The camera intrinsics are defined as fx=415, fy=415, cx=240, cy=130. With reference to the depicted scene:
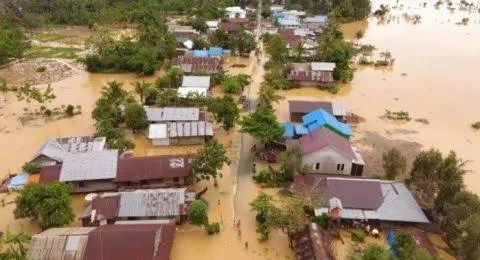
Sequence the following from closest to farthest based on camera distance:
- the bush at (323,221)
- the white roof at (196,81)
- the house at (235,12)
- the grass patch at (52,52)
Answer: the bush at (323,221) < the white roof at (196,81) < the grass patch at (52,52) < the house at (235,12)

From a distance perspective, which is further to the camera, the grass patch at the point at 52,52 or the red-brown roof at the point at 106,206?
the grass patch at the point at 52,52

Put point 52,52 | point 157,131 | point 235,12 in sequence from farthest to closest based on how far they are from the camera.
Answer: point 235,12 → point 52,52 → point 157,131

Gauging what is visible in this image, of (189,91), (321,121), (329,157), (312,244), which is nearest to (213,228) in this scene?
(312,244)

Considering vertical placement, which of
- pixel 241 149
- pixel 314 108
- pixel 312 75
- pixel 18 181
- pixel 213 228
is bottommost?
pixel 213 228

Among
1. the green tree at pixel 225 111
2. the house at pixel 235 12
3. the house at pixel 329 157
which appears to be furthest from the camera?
the house at pixel 235 12

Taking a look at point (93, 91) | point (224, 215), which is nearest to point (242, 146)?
point (224, 215)

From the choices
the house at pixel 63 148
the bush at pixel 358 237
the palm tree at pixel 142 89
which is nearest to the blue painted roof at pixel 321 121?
the bush at pixel 358 237

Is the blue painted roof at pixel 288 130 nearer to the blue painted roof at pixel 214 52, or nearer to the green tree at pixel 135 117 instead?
the green tree at pixel 135 117

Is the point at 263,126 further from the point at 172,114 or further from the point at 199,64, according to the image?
the point at 199,64

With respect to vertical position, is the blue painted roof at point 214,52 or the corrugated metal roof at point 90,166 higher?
the blue painted roof at point 214,52
